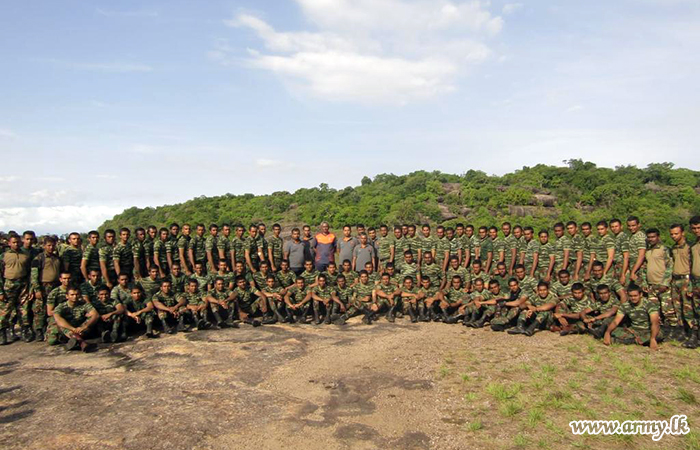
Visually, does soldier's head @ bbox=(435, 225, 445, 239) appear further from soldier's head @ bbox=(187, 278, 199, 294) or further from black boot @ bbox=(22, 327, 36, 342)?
black boot @ bbox=(22, 327, 36, 342)

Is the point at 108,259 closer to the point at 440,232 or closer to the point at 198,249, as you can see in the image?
the point at 198,249

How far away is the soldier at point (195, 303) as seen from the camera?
966 centimetres

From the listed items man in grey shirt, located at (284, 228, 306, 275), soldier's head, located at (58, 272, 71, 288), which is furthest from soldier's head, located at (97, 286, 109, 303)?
man in grey shirt, located at (284, 228, 306, 275)

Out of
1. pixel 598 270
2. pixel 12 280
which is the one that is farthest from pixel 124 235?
pixel 598 270

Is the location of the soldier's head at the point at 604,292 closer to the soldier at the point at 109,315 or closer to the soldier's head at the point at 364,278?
the soldier's head at the point at 364,278

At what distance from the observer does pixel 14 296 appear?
29.7 ft

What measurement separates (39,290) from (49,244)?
90cm

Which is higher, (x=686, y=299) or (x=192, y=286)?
(x=192, y=286)

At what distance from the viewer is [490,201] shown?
4822 cm

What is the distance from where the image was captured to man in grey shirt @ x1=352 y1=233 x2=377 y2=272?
11.8 metres

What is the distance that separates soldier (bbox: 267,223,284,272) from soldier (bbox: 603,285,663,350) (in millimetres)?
7198

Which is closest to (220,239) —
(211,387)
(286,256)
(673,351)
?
(286,256)

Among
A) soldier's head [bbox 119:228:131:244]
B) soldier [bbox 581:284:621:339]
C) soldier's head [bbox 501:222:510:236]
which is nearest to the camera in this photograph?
soldier [bbox 581:284:621:339]

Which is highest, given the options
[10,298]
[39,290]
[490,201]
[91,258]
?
[490,201]
